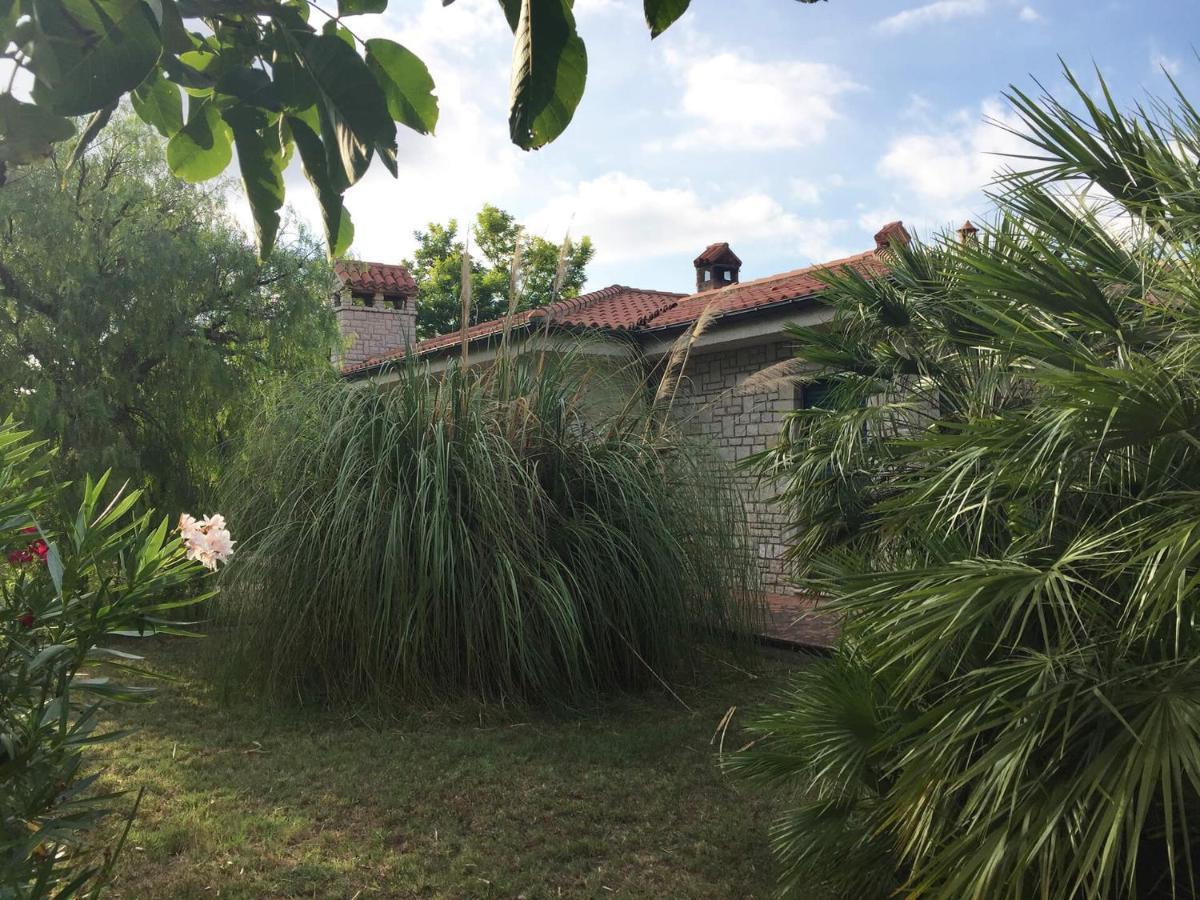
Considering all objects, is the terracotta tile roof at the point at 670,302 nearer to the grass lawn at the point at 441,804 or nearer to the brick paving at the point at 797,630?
the brick paving at the point at 797,630

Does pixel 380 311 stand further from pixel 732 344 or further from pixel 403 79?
pixel 403 79

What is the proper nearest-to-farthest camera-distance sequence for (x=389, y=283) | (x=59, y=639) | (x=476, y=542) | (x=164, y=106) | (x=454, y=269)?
(x=164, y=106) → (x=59, y=639) → (x=476, y=542) → (x=389, y=283) → (x=454, y=269)

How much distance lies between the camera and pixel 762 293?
36.5 ft

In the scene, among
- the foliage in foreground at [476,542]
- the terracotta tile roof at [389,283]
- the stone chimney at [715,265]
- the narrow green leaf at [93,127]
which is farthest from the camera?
the terracotta tile roof at [389,283]

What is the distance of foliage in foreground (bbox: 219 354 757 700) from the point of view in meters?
5.46

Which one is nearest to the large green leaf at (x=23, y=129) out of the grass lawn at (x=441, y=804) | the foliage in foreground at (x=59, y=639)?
the foliage in foreground at (x=59, y=639)

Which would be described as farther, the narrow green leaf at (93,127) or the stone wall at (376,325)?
the stone wall at (376,325)

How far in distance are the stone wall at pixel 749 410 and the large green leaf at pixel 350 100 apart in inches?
363

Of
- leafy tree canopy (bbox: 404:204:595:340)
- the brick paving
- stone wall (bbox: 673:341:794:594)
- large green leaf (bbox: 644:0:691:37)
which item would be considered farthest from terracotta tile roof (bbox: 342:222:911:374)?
leafy tree canopy (bbox: 404:204:595:340)

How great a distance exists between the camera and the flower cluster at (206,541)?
2732 mm

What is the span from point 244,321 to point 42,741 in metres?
9.18

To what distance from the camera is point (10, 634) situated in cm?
243

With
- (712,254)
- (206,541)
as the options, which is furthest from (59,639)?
(712,254)

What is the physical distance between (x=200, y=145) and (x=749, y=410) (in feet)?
31.9
